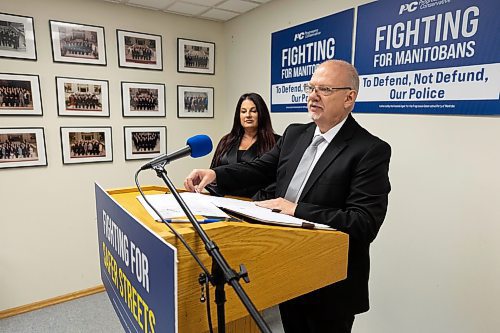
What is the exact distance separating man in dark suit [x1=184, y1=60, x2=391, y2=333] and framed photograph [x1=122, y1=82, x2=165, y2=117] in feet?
6.94

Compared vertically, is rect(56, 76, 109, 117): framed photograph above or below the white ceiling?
below

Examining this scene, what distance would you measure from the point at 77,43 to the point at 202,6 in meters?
1.11

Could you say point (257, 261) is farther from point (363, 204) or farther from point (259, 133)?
point (259, 133)

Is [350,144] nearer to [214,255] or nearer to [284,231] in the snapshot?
[284,231]

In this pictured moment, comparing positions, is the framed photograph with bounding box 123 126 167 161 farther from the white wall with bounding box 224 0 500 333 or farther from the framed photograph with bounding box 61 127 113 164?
the white wall with bounding box 224 0 500 333

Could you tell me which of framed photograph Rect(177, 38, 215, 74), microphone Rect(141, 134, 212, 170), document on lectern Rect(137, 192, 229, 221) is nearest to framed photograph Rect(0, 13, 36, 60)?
framed photograph Rect(177, 38, 215, 74)

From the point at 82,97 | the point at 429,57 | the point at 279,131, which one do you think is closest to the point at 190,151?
the point at 429,57

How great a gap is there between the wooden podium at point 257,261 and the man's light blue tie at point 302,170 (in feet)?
1.12

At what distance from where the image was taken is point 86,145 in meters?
2.97

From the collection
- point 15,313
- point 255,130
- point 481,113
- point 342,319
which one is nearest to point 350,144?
point 342,319

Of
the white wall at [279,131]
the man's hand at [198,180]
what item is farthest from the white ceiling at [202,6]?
the man's hand at [198,180]

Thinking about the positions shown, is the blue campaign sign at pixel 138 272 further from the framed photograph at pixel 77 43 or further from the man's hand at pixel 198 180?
the framed photograph at pixel 77 43

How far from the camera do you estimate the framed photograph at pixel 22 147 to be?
2.63 m

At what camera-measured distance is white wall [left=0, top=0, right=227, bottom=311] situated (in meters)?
2.71
